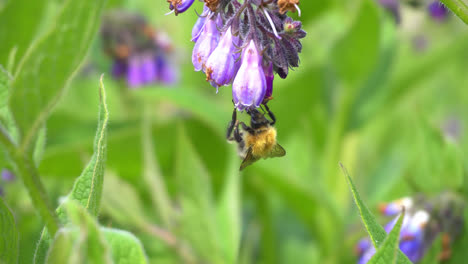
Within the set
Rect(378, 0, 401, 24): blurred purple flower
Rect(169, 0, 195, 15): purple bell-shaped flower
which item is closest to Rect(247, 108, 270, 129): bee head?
Rect(169, 0, 195, 15): purple bell-shaped flower

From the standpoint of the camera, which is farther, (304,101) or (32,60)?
(304,101)

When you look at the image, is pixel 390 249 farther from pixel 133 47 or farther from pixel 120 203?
pixel 133 47

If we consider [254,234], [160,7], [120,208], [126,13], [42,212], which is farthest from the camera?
[160,7]

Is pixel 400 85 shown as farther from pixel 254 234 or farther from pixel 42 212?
pixel 42 212

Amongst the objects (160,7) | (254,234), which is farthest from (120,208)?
(160,7)

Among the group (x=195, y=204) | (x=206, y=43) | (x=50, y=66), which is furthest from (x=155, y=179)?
(x=50, y=66)
